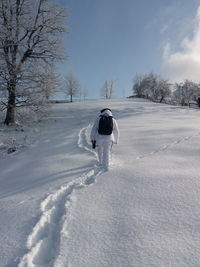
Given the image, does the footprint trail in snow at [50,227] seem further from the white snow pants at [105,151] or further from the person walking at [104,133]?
the person walking at [104,133]

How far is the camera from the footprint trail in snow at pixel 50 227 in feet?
12.0

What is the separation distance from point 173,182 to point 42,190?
9.84ft

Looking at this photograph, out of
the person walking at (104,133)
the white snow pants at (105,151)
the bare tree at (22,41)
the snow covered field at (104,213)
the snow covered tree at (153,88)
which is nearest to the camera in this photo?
the snow covered field at (104,213)

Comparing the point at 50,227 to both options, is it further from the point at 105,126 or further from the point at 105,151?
the point at 105,126

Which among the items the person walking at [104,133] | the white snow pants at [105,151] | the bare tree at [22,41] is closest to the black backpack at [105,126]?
the person walking at [104,133]

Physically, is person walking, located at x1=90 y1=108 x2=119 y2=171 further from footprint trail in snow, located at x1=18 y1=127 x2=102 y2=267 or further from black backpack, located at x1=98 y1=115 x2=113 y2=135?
footprint trail in snow, located at x1=18 y1=127 x2=102 y2=267

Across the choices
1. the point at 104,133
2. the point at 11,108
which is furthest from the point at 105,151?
the point at 11,108

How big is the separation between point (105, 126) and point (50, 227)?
403 centimetres

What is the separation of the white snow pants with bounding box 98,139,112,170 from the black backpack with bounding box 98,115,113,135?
0.89 feet

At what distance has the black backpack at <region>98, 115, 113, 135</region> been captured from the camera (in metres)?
7.92

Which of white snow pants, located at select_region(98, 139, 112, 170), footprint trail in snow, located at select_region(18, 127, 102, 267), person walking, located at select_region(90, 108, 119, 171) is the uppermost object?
person walking, located at select_region(90, 108, 119, 171)

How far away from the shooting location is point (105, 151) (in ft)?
25.7

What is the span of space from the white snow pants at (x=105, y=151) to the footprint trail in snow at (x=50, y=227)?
1.02 m

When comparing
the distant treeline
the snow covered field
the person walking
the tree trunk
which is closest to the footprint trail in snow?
the snow covered field
